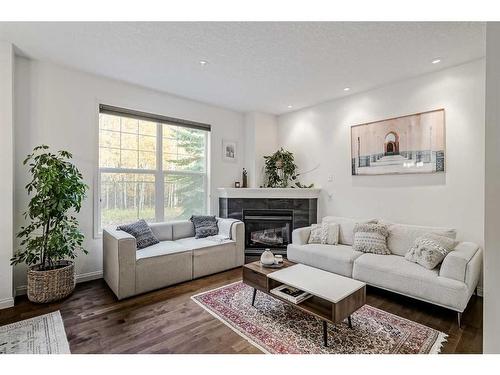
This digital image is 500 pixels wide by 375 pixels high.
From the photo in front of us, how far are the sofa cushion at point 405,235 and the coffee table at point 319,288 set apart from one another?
1171 mm

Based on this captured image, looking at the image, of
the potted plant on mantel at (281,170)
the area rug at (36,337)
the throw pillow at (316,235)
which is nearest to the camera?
the area rug at (36,337)

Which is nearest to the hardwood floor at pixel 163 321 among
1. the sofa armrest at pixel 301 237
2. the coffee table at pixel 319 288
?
the coffee table at pixel 319 288


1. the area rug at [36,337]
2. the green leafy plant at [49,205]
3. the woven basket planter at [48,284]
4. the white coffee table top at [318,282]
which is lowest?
the area rug at [36,337]

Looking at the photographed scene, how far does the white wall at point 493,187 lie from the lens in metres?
1.15

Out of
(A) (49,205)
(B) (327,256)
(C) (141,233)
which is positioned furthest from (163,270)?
(B) (327,256)

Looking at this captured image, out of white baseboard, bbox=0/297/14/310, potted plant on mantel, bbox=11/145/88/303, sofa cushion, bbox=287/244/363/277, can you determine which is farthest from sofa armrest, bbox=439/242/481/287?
white baseboard, bbox=0/297/14/310

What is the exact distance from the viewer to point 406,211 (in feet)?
10.9

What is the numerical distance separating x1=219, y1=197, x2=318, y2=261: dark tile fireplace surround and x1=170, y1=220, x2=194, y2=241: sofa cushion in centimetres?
76

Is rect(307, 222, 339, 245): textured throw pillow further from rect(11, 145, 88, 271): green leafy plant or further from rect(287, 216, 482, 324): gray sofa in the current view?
rect(11, 145, 88, 271): green leafy plant

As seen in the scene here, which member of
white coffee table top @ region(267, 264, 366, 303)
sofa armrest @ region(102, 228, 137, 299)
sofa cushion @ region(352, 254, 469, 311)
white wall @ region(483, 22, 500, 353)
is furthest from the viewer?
sofa armrest @ region(102, 228, 137, 299)

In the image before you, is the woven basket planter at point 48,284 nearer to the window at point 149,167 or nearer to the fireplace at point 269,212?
the window at point 149,167

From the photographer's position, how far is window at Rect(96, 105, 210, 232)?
3408mm

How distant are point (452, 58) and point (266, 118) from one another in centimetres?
290
